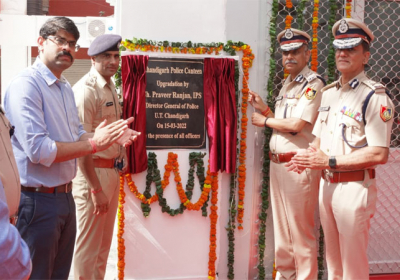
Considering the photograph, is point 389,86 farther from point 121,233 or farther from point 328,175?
point 121,233

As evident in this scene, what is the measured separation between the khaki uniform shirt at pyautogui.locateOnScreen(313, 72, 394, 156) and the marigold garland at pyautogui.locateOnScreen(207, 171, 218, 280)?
107 cm

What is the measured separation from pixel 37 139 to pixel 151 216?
1804mm

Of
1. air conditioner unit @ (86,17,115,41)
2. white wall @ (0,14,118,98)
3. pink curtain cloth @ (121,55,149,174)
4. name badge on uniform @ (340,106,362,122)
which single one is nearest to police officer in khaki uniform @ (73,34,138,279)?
pink curtain cloth @ (121,55,149,174)

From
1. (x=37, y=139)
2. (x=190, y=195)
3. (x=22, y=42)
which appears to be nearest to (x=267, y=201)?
(x=190, y=195)

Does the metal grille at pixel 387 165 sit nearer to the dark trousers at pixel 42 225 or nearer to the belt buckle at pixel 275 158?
the belt buckle at pixel 275 158

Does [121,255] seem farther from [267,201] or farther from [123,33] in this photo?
[123,33]

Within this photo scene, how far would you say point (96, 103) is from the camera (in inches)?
139

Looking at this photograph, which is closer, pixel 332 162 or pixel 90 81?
pixel 332 162

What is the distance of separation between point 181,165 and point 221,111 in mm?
584

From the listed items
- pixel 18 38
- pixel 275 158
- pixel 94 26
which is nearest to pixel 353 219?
pixel 275 158

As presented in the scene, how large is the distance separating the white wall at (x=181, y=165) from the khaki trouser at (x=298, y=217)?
1.70 feet

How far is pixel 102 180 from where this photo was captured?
3.52 meters

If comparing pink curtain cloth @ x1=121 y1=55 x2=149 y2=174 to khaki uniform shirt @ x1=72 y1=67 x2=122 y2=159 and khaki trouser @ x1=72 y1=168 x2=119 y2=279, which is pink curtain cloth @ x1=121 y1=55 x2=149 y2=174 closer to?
khaki uniform shirt @ x1=72 y1=67 x2=122 y2=159

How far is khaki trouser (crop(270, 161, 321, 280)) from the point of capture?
3871 mm
